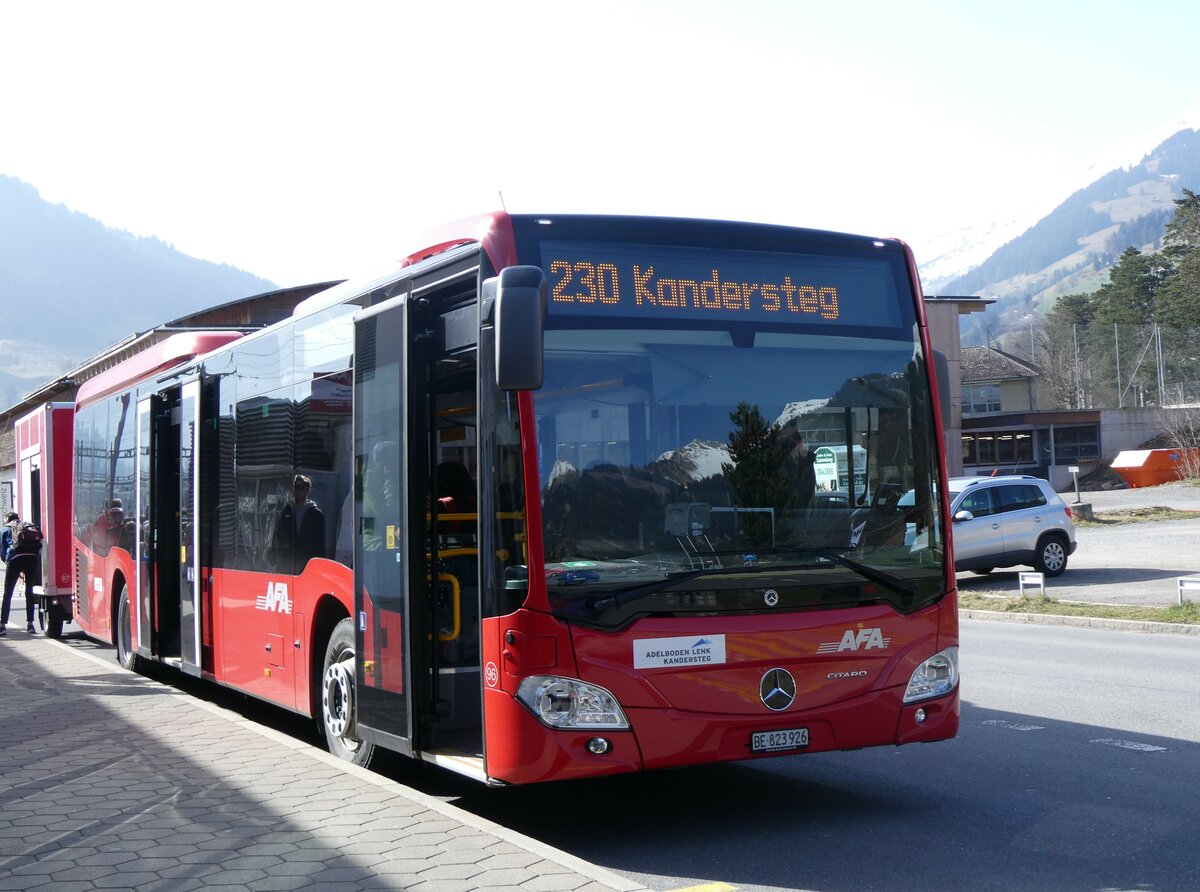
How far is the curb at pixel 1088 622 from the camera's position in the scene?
17.2m

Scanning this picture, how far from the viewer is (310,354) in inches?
364

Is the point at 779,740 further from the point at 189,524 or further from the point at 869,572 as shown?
the point at 189,524

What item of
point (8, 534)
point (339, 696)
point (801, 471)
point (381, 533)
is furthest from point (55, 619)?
point (801, 471)

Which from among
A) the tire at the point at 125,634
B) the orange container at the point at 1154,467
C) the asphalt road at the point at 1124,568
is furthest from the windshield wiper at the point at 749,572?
the orange container at the point at 1154,467

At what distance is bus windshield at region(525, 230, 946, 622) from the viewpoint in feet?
21.7

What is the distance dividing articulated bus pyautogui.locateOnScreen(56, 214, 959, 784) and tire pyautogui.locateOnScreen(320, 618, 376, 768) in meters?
0.03

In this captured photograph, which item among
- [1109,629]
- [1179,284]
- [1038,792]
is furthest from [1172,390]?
[1038,792]

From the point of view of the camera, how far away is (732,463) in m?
6.89

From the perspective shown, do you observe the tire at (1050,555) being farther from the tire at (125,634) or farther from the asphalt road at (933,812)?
the tire at (125,634)

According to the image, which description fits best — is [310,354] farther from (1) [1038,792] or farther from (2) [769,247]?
(1) [1038,792]

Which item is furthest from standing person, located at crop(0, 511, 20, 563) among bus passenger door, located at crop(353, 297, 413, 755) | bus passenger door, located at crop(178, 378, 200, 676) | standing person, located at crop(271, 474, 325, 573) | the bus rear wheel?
bus passenger door, located at crop(353, 297, 413, 755)

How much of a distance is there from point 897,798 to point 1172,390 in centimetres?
10228

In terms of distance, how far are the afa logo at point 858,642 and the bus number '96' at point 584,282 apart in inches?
81.7

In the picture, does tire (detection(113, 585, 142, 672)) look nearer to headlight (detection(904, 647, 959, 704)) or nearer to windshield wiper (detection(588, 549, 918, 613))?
windshield wiper (detection(588, 549, 918, 613))
